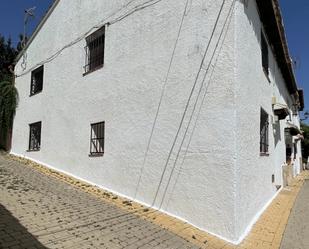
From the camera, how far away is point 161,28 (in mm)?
7066

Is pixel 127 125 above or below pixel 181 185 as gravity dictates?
above

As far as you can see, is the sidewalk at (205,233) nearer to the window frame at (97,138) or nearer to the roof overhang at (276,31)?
the window frame at (97,138)

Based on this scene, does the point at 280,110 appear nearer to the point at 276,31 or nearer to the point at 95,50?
the point at 276,31

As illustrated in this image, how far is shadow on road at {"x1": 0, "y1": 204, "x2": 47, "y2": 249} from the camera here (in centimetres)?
430

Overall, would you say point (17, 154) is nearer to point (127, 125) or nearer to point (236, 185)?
point (127, 125)

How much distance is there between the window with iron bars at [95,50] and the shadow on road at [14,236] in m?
5.22

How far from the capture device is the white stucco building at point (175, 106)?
574 centimetres

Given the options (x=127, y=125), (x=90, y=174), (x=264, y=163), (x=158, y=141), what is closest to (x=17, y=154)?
(x=90, y=174)

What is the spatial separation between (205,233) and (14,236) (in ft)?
10.4

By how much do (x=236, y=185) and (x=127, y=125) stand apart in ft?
10.6

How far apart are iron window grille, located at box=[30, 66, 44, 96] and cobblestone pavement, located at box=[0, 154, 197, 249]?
620cm

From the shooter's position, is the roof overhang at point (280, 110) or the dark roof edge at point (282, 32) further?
the roof overhang at point (280, 110)

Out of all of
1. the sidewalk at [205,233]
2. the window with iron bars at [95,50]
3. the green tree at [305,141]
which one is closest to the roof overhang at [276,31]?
the window with iron bars at [95,50]

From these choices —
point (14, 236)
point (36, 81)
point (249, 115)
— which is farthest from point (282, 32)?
point (36, 81)
